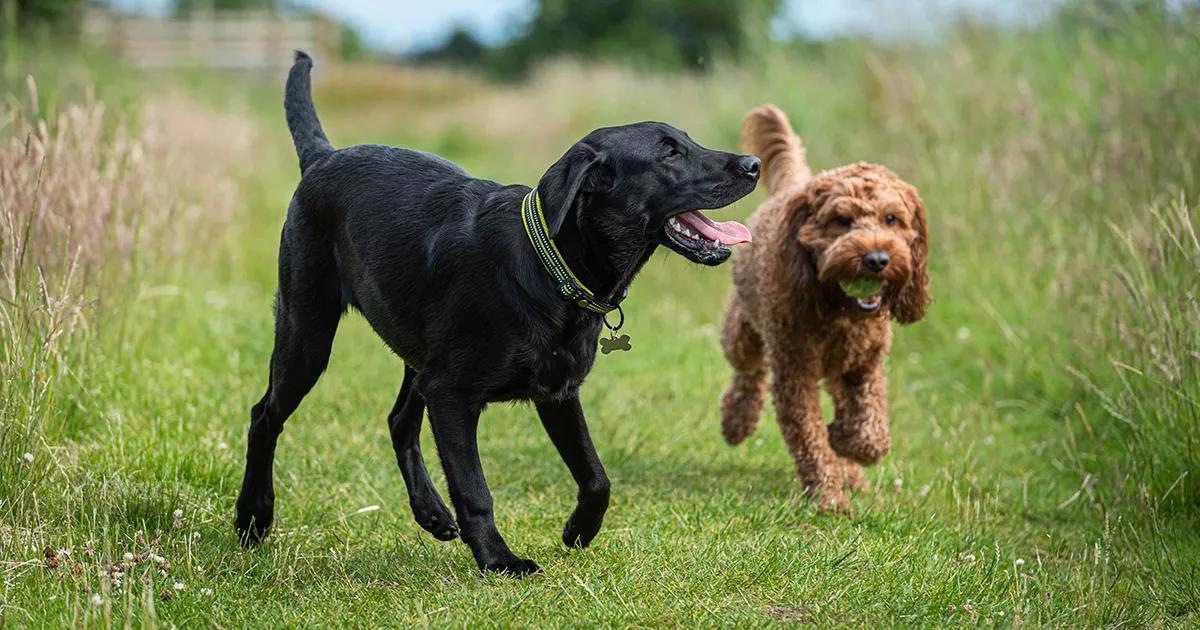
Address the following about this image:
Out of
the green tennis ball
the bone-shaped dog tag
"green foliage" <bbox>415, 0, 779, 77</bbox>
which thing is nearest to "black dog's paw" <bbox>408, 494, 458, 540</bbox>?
the bone-shaped dog tag

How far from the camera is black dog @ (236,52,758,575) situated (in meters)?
4.05

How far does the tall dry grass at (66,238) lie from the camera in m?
4.38

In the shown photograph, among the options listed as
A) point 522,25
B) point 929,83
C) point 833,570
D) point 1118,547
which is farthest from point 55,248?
point 522,25

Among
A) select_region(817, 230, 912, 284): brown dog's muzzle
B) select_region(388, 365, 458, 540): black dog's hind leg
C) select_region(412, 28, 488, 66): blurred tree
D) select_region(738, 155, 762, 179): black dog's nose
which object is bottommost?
select_region(412, 28, 488, 66): blurred tree

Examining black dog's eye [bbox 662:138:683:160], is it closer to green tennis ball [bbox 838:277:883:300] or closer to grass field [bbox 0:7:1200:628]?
grass field [bbox 0:7:1200:628]

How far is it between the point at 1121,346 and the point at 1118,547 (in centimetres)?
142

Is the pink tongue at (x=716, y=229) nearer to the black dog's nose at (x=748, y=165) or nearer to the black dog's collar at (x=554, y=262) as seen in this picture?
the black dog's nose at (x=748, y=165)

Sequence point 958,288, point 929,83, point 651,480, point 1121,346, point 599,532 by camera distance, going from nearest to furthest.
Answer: point 599,532 → point 651,480 → point 1121,346 → point 958,288 → point 929,83

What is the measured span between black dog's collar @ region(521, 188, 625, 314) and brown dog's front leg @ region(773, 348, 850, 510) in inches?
72.0

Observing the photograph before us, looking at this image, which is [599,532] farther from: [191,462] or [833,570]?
[191,462]

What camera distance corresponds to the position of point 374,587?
401 cm

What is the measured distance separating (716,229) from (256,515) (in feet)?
6.55

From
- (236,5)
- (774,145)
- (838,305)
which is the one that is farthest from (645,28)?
(236,5)

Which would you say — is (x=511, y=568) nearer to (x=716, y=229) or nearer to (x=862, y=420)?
(x=716, y=229)
